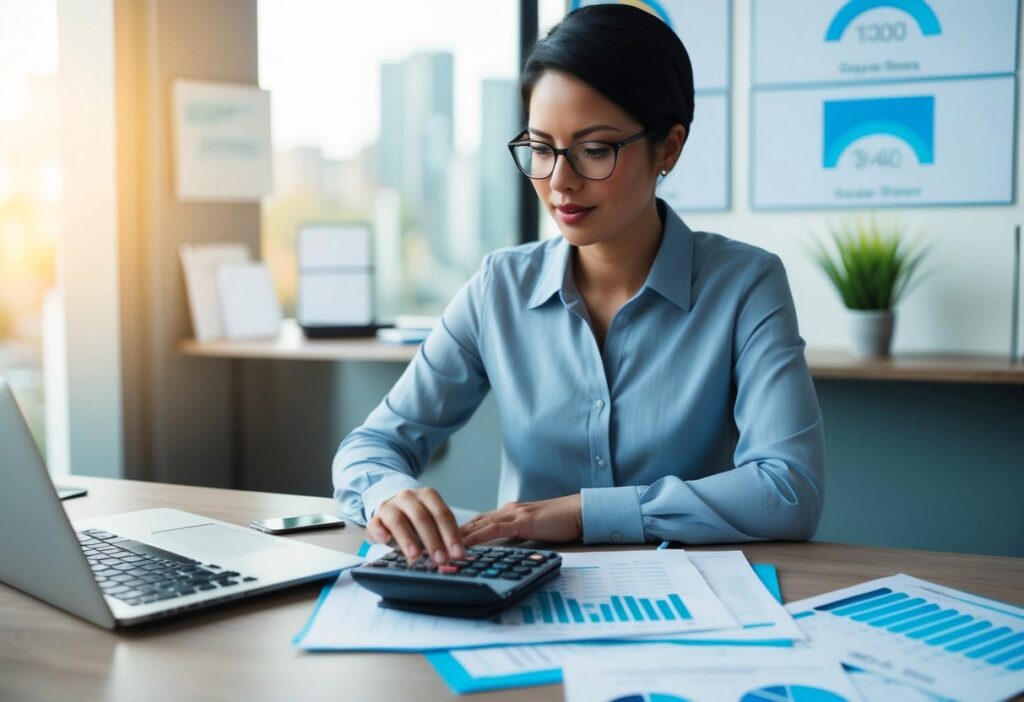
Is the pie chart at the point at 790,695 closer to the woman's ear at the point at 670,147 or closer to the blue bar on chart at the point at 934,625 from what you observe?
the blue bar on chart at the point at 934,625

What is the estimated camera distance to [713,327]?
1.57 meters

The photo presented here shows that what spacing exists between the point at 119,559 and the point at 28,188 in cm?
215

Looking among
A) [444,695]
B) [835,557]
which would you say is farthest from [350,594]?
[835,557]

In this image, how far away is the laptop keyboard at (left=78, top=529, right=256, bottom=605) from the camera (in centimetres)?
103

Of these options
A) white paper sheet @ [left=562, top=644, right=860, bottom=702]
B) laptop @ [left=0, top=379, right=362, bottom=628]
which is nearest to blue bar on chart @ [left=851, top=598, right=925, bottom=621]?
white paper sheet @ [left=562, top=644, right=860, bottom=702]

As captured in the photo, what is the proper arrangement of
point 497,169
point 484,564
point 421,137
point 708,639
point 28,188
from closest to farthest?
point 708,639, point 484,564, point 28,188, point 497,169, point 421,137

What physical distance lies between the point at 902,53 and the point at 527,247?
1.46 metres

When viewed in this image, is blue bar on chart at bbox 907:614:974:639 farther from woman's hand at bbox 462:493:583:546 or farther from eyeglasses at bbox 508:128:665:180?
eyeglasses at bbox 508:128:665:180

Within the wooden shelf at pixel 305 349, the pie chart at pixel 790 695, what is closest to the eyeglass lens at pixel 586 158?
the pie chart at pixel 790 695

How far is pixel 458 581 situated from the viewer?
3.18ft

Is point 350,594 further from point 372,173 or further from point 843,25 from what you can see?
point 372,173

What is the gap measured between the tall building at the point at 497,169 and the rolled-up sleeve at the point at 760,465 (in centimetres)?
175

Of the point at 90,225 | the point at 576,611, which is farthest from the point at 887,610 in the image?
the point at 90,225

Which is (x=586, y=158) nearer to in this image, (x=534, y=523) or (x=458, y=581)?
(x=534, y=523)
